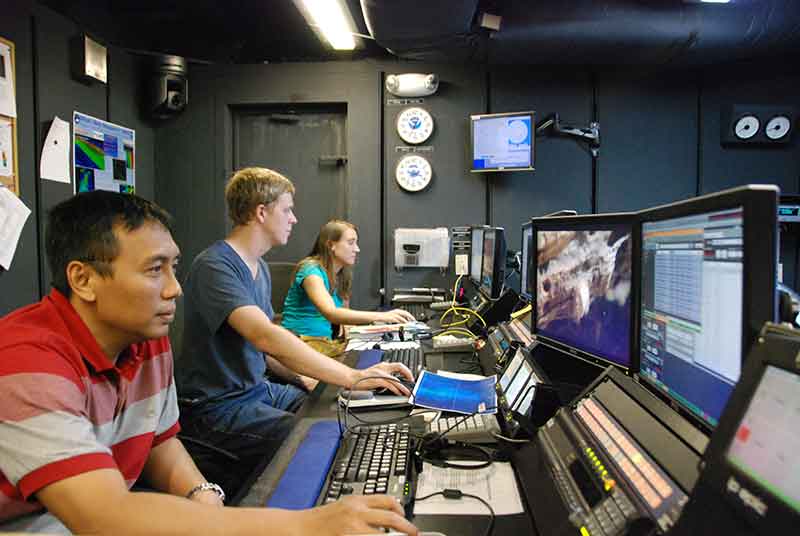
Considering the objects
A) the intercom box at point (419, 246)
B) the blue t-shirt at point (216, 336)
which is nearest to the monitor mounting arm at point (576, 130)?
the intercom box at point (419, 246)

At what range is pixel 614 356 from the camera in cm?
109

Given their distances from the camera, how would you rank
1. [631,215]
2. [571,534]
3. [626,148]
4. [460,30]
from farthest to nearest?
1. [626,148]
2. [460,30]
3. [631,215]
4. [571,534]

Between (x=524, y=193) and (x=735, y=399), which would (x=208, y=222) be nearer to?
(x=524, y=193)

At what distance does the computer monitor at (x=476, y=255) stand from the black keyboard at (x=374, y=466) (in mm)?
1977

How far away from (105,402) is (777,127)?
466 cm

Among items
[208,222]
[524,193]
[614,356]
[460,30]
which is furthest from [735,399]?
[208,222]

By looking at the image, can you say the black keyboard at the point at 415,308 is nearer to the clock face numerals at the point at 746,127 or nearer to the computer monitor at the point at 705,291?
the computer monitor at the point at 705,291

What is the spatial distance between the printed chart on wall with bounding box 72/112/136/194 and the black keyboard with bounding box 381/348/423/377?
2164mm

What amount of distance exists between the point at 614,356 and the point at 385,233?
3.32m

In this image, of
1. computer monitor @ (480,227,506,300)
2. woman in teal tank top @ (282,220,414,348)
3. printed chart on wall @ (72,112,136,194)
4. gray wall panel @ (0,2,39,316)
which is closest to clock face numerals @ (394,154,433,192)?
woman in teal tank top @ (282,220,414,348)

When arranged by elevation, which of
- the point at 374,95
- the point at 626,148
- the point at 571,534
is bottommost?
the point at 571,534

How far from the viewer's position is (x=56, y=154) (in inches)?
124

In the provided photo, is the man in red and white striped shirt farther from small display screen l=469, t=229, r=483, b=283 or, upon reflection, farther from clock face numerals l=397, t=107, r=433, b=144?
clock face numerals l=397, t=107, r=433, b=144

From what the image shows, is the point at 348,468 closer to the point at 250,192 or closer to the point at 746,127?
the point at 250,192
